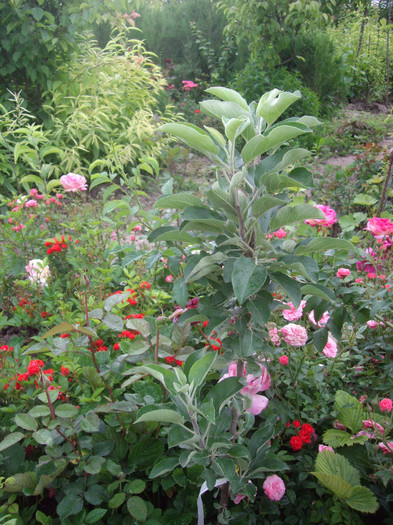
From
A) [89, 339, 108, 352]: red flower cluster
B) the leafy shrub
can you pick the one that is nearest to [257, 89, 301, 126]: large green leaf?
[89, 339, 108, 352]: red flower cluster

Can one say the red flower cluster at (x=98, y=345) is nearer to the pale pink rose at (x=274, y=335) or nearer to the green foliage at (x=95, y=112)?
the pale pink rose at (x=274, y=335)

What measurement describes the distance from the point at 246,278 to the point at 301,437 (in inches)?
28.1

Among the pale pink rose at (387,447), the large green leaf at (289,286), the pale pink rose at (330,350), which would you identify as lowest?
the pale pink rose at (387,447)

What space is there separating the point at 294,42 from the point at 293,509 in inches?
259

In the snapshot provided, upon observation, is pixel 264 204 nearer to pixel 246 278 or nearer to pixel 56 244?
pixel 246 278

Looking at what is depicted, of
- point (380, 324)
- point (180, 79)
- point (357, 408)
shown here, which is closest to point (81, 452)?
point (357, 408)

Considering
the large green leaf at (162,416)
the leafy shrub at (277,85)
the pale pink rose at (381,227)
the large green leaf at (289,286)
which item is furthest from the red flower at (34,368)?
the leafy shrub at (277,85)

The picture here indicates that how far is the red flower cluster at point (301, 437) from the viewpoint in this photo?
1292 millimetres

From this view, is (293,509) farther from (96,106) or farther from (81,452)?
(96,106)

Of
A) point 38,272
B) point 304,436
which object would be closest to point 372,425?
point 304,436

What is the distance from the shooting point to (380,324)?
1728 mm

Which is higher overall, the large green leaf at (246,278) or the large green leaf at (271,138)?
the large green leaf at (271,138)

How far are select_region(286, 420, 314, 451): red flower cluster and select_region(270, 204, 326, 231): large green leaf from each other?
71 cm

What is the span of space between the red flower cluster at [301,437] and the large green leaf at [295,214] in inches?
→ 27.9
